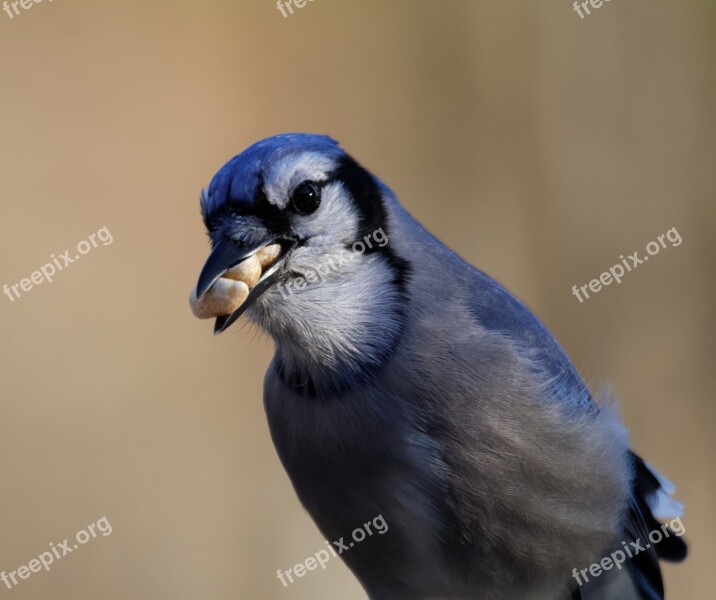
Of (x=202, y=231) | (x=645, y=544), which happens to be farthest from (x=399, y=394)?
(x=202, y=231)

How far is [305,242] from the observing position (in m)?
1.40

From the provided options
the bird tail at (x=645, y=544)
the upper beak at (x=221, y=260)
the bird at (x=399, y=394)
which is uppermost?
the upper beak at (x=221, y=260)

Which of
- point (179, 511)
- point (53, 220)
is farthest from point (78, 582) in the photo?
point (53, 220)

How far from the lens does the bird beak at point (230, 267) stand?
1.32 m

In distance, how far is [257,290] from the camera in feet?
4.45

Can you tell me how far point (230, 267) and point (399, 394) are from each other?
0.29 metres

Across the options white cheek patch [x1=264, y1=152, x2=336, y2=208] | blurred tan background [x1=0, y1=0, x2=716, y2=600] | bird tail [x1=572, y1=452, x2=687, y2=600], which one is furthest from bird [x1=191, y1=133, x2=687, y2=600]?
blurred tan background [x1=0, y1=0, x2=716, y2=600]

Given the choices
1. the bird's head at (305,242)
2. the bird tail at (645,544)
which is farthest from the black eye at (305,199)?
the bird tail at (645,544)

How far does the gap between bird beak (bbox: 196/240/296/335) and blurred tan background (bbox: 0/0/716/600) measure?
1366mm

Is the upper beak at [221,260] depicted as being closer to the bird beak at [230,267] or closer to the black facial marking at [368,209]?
the bird beak at [230,267]

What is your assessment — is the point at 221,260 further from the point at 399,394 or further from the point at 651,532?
Result: the point at 651,532

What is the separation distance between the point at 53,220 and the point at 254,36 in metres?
0.72

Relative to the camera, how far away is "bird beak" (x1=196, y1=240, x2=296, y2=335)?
132 cm

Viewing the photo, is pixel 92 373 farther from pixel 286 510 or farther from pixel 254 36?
pixel 254 36
